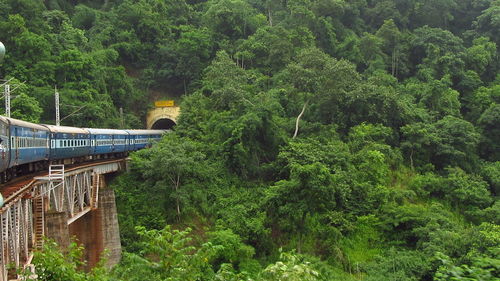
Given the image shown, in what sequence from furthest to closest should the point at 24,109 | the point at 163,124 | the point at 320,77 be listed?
the point at 163,124
the point at 320,77
the point at 24,109

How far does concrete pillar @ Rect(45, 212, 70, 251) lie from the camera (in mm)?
16703

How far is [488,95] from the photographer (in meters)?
40.5

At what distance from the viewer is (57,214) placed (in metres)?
16.9

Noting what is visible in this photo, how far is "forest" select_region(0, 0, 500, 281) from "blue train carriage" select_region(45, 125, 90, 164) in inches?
131

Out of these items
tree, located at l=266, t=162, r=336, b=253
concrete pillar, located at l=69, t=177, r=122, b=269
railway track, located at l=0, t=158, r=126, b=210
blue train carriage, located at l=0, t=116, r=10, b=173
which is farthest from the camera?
concrete pillar, located at l=69, t=177, r=122, b=269

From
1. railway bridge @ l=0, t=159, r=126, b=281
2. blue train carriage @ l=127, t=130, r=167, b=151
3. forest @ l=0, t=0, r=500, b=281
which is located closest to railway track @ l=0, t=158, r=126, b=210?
railway bridge @ l=0, t=159, r=126, b=281

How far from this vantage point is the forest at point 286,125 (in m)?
23.2

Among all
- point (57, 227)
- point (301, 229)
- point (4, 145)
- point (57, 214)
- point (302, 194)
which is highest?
point (4, 145)

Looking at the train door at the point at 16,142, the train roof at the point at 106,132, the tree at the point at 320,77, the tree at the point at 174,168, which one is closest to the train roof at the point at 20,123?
the train door at the point at 16,142

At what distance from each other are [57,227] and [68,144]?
7230mm

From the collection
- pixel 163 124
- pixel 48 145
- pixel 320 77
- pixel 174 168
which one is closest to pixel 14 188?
pixel 48 145

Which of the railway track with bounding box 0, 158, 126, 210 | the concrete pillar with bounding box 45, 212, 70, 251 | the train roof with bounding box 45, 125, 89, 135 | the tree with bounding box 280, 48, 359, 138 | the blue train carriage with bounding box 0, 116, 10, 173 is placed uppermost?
the tree with bounding box 280, 48, 359, 138

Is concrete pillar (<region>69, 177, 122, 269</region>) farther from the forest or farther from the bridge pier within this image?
the forest

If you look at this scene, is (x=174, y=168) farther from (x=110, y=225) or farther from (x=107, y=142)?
(x=107, y=142)
